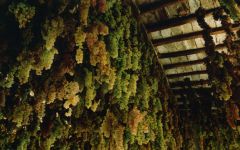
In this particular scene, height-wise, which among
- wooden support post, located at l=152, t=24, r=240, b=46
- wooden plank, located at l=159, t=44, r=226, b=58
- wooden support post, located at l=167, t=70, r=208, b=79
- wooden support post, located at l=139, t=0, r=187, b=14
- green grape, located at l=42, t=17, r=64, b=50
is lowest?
green grape, located at l=42, t=17, r=64, b=50

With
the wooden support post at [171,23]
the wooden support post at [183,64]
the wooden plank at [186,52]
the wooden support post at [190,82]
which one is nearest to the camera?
the wooden support post at [171,23]

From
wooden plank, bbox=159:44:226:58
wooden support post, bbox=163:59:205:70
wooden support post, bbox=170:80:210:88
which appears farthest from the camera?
wooden support post, bbox=170:80:210:88

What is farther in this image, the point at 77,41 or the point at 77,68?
the point at 77,68

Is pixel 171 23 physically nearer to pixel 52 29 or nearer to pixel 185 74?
pixel 185 74

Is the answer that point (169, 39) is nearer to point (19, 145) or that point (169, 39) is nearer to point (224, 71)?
point (224, 71)

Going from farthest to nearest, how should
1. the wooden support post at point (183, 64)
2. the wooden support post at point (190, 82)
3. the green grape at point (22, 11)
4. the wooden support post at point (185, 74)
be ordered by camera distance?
the wooden support post at point (190, 82) → the wooden support post at point (185, 74) → the wooden support post at point (183, 64) → the green grape at point (22, 11)

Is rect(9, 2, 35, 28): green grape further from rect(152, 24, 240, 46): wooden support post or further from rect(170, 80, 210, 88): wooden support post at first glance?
rect(170, 80, 210, 88): wooden support post

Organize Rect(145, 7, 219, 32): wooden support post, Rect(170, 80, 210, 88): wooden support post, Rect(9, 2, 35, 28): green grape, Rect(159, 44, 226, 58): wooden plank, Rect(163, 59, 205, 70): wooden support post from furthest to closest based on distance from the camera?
Rect(170, 80, 210, 88): wooden support post < Rect(163, 59, 205, 70): wooden support post < Rect(159, 44, 226, 58): wooden plank < Rect(145, 7, 219, 32): wooden support post < Rect(9, 2, 35, 28): green grape

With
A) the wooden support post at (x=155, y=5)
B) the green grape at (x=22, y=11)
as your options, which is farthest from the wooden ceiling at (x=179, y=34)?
the green grape at (x=22, y=11)

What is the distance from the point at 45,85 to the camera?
12.1 feet

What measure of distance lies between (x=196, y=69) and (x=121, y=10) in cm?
212

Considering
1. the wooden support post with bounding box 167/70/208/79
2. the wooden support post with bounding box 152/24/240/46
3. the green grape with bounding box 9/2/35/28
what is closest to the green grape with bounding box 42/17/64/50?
the green grape with bounding box 9/2/35/28

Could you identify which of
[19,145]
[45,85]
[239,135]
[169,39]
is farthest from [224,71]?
[19,145]

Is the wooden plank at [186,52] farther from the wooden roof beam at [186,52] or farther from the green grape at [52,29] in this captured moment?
the green grape at [52,29]
